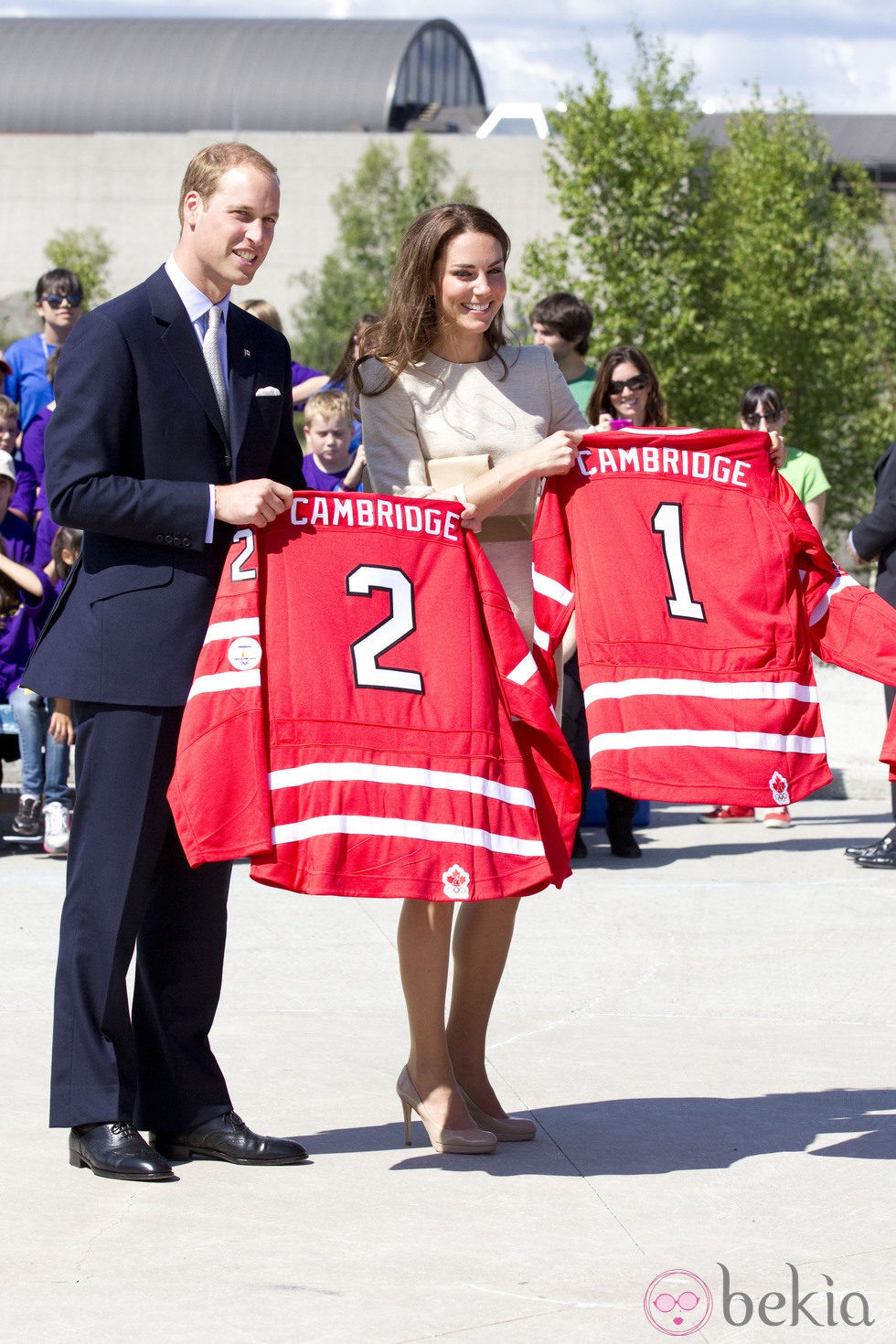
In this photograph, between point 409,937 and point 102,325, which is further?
point 409,937

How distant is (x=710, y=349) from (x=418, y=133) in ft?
113

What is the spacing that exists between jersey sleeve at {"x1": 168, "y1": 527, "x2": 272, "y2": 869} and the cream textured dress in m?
0.48

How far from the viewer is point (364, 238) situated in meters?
64.2

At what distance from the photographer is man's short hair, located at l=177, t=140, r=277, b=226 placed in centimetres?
414

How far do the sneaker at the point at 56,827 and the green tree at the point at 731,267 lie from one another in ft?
92.6

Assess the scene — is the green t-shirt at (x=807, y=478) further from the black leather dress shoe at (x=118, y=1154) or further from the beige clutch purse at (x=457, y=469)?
the black leather dress shoe at (x=118, y=1154)

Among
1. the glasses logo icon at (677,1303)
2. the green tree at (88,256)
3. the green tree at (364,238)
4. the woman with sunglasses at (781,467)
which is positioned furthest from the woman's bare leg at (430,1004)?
the green tree at (88,256)

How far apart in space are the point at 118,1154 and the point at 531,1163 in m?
0.98

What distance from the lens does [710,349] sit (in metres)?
38.4

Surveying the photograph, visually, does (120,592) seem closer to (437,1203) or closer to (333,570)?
(333,570)

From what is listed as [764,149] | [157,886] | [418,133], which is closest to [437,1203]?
[157,886]

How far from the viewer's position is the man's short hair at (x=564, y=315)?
30.2 ft

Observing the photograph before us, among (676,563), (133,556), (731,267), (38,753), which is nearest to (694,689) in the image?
(676,563)

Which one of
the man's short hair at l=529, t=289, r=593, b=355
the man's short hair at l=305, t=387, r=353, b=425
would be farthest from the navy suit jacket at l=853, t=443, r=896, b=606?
the man's short hair at l=305, t=387, r=353, b=425
